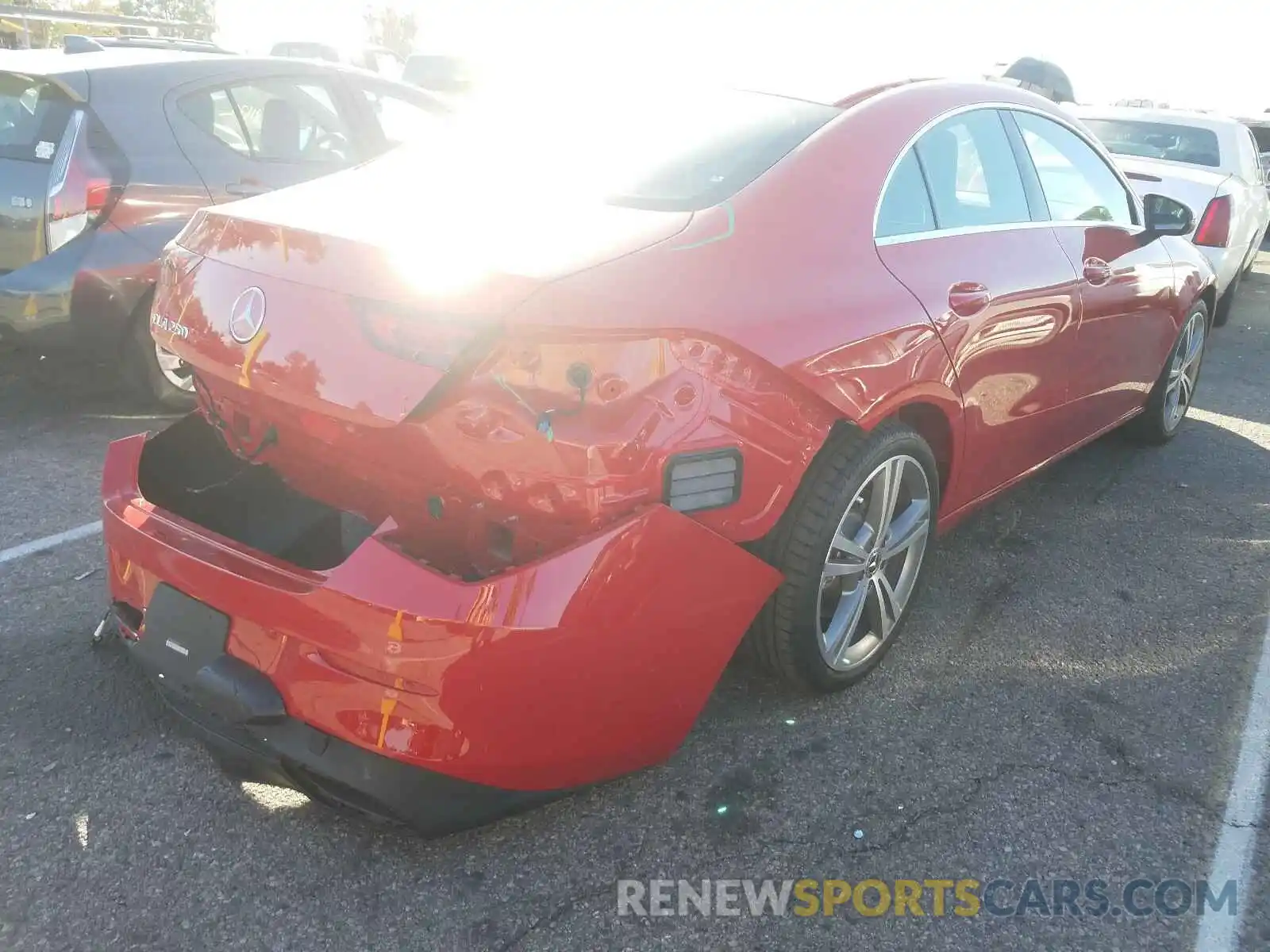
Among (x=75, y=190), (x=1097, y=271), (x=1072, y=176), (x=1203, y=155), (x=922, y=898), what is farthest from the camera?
(x=1203, y=155)

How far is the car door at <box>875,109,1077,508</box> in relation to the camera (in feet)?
9.11

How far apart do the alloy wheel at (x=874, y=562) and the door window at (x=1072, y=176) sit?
1.27 m

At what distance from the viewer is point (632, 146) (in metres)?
2.60

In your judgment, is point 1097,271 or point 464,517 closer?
point 464,517

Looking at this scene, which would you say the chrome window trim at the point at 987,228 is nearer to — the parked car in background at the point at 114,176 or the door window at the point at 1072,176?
the door window at the point at 1072,176

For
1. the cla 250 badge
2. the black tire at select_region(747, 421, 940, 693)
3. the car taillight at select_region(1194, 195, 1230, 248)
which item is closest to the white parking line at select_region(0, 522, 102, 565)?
the cla 250 badge

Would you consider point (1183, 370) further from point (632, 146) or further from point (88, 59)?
point (88, 59)

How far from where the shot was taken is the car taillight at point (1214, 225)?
6777 millimetres

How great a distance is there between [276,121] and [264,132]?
0.09 metres

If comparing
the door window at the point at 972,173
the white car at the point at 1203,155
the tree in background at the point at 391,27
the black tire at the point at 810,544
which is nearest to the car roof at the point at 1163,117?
the white car at the point at 1203,155

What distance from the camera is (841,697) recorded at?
291cm

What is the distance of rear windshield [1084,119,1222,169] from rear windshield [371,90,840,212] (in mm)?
6387

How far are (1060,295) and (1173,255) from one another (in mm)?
1516

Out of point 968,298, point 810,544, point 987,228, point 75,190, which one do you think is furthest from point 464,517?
point 75,190
